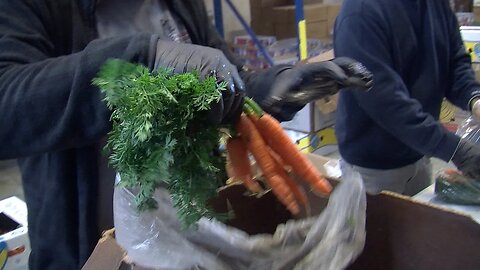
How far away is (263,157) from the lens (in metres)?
0.64

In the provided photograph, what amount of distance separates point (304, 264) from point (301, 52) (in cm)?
219

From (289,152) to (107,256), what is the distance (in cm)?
26

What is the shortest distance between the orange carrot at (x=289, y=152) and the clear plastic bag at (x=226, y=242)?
5cm

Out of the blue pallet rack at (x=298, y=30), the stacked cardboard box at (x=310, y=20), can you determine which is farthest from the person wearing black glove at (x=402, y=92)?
the stacked cardboard box at (x=310, y=20)

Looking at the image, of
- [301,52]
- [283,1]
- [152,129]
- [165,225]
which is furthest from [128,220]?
[283,1]

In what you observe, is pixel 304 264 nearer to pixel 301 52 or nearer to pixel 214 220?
pixel 214 220

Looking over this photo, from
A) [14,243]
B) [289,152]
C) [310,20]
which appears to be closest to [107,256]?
[289,152]

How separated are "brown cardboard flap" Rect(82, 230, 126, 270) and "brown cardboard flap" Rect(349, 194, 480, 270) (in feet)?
1.10

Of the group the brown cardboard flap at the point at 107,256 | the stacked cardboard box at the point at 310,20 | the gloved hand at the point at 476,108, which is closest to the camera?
the brown cardboard flap at the point at 107,256

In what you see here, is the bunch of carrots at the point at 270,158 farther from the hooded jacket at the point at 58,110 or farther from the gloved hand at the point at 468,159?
the gloved hand at the point at 468,159

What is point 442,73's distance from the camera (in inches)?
56.1

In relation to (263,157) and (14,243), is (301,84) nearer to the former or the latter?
(263,157)

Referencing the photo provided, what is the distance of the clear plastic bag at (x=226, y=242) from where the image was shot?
0.60m

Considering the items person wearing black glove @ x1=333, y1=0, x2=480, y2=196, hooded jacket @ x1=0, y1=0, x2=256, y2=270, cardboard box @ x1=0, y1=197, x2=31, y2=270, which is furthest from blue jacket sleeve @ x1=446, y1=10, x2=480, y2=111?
cardboard box @ x1=0, y1=197, x2=31, y2=270
